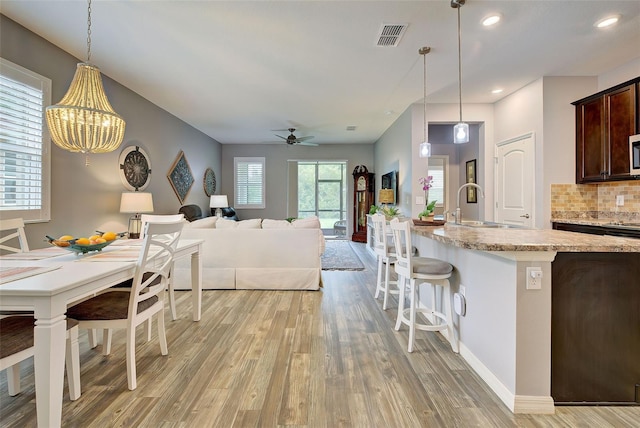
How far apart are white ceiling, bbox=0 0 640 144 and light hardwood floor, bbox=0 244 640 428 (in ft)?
9.09

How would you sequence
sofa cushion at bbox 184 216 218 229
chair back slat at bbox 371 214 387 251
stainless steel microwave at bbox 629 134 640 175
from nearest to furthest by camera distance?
1. stainless steel microwave at bbox 629 134 640 175
2. chair back slat at bbox 371 214 387 251
3. sofa cushion at bbox 184 216 218 229

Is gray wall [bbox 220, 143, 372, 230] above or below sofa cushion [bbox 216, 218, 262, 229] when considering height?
above

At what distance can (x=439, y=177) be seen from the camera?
691 cm

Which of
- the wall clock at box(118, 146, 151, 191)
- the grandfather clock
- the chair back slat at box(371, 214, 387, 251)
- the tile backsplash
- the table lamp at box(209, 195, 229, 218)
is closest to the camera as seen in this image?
the chair back slat at box(371, 214, 387, 251)

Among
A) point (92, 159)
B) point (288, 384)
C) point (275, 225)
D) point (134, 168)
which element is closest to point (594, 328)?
point (288, 384)

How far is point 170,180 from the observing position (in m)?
5.55

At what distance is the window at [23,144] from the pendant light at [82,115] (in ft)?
2.85

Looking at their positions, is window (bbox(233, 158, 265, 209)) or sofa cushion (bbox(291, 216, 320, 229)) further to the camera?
window (bbox(233, 158, 265, 209))

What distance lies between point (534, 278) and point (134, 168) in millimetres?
4990

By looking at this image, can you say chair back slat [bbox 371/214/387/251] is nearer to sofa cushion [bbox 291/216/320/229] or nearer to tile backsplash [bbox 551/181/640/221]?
sofa cushion [bbox 291/216/320/229]

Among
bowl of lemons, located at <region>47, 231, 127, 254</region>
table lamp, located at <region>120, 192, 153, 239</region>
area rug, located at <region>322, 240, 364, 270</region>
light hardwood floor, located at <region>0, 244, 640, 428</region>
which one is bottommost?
light hardwood floor, located at <region>0, 244, 640, 428</region>

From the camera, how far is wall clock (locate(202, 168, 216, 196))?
7.32m

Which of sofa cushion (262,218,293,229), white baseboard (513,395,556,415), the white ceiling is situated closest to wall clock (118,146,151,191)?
the white ceiling

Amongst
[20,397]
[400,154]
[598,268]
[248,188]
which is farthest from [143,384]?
[248,188]
